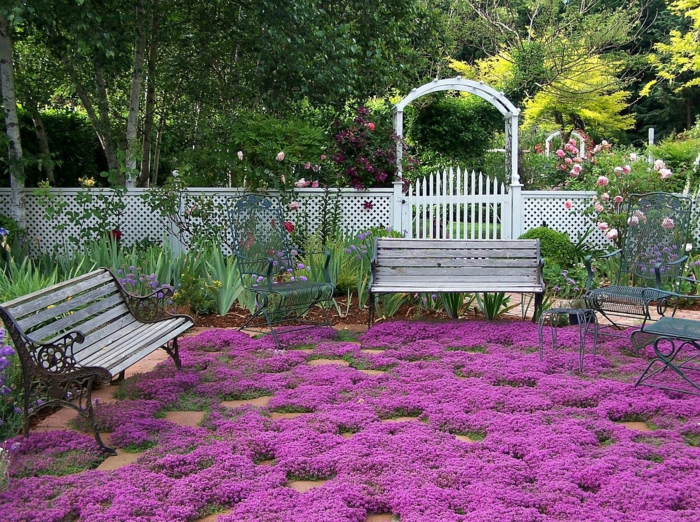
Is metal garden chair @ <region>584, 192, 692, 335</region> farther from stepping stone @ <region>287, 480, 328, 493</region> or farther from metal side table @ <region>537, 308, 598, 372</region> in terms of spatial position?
stepping stone @ <region>287, 480, 328, 493</region>

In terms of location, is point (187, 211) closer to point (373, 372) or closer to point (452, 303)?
point (452, 303)

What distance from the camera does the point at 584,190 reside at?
9523 millimetres

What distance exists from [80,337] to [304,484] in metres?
1.34

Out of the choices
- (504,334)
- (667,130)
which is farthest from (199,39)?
(667,130)

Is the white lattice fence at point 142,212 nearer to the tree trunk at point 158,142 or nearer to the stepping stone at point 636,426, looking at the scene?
the tree trunk at point 158,142

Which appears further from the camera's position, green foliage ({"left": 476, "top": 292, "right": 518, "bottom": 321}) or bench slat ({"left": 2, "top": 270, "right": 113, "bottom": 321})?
green foliage ({"left": 476, "top": 292, "right": 518, "bottom": 321})

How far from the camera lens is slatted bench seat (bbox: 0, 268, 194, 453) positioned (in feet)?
11.4

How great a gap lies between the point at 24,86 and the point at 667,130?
26.6 metres

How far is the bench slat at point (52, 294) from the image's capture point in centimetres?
355

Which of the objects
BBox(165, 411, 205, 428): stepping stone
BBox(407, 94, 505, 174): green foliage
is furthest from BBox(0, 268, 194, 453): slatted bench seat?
BBox(407, 94, 505, 174): green foliage

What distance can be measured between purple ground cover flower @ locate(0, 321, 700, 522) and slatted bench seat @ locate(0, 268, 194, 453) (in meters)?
0.28

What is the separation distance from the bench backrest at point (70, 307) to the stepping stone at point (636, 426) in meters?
3.13

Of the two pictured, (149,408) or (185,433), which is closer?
(185,433)

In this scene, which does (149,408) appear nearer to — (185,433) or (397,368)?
(185,433)
